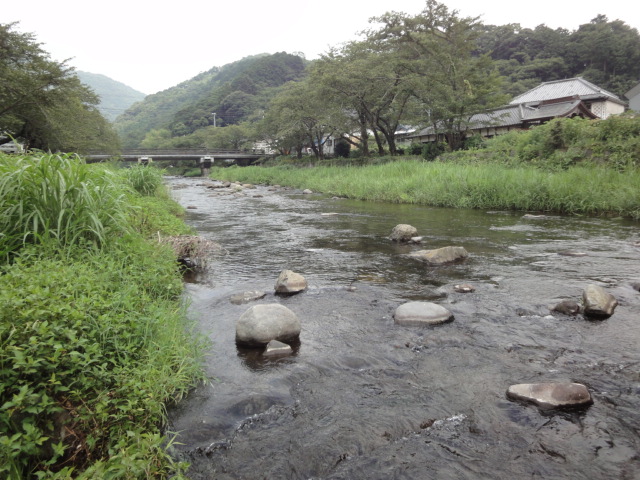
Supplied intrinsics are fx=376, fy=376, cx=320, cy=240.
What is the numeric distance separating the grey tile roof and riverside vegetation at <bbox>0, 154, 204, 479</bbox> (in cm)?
4420

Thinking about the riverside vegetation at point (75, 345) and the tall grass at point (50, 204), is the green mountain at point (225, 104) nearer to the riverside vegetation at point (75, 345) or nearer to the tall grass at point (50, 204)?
the tall grass at point (50, 204)

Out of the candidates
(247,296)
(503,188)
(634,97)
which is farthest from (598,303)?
(634,97)

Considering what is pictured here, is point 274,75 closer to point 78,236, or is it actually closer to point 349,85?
point 349,85

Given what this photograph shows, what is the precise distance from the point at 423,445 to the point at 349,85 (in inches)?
999

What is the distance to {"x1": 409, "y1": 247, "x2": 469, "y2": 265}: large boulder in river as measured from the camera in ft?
21.4

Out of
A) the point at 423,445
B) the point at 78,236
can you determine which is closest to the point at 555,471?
the point at 423,445

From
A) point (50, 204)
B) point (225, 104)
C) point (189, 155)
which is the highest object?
point (225, 104)

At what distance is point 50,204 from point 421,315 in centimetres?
406

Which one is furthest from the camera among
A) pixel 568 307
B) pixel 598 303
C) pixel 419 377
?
pixel 568 307

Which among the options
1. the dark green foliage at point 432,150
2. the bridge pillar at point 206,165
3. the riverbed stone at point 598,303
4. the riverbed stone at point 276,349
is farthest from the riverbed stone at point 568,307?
the bridge pillar at point 206,165

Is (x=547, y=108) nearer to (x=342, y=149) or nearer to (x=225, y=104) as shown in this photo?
(x=342, y=149)

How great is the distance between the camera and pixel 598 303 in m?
4.19

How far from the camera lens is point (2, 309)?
6.92ft

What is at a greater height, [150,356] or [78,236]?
[78,236]
